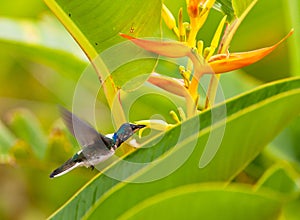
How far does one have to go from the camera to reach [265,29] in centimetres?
189

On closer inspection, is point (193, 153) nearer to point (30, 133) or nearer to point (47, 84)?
point (30, 133)

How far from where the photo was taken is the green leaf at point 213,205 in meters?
0.66

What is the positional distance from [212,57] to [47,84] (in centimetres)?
133

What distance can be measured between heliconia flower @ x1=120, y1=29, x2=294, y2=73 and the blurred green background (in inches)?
13.1

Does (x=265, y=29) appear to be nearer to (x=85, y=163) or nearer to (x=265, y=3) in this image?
(x=265, y=3)

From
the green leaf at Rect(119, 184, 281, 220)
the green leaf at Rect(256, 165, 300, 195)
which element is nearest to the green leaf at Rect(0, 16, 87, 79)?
the green leaf at Rect(256, 165, 300, 195)

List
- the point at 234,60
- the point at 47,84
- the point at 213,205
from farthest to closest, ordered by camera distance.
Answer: the point at 47,84
the point at 234,60
the point at 213,205

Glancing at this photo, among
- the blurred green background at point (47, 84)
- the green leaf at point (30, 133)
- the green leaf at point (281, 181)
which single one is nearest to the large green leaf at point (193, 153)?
the green leaf at point (281, 181)

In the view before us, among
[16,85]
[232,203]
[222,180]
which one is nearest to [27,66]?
[16,85]

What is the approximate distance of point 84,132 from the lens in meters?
0.89

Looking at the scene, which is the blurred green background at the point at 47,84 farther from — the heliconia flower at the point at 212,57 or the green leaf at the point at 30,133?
the heliconia flower at the point at 212,57

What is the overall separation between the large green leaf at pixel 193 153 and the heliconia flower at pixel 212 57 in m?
0.05

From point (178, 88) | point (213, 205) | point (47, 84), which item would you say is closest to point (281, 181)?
point (178, 88)

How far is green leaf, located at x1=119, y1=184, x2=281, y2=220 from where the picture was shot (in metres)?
0.66
